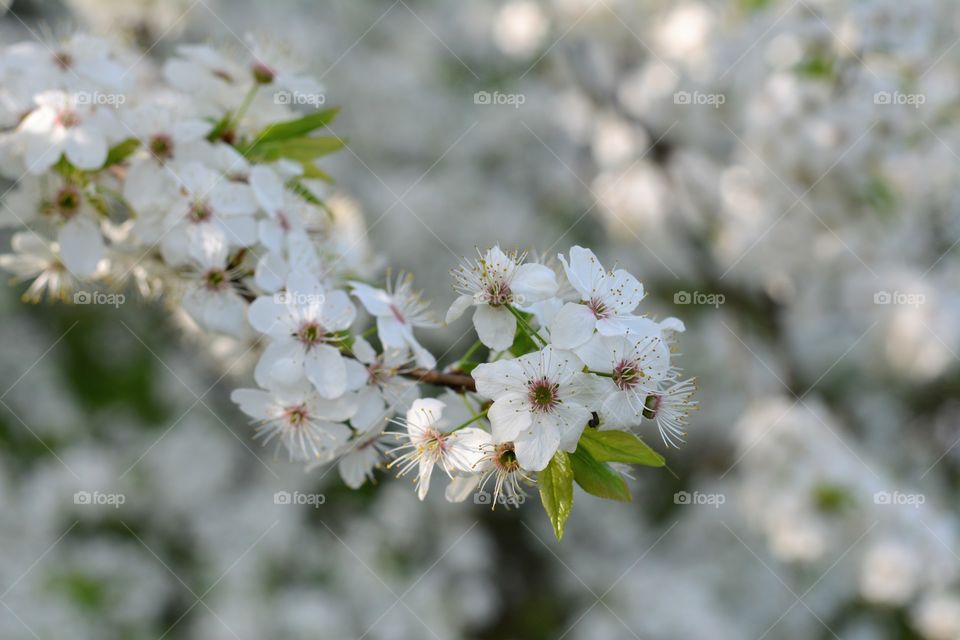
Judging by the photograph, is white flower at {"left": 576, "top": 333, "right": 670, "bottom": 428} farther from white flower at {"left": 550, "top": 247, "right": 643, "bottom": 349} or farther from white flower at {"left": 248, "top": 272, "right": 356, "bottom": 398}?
white flower at {"left": 248, "top": 272, "right": 356, "bottom": 398}

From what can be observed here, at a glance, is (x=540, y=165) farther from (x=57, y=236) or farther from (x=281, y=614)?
(x=57, y=236)

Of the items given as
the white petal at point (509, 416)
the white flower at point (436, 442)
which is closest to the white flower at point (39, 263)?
the white flower at point (436, 442)

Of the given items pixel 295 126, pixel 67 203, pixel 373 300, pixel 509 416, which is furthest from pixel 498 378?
pixel 67 203

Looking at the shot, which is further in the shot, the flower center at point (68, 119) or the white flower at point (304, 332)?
the flower center at point (68, 119)

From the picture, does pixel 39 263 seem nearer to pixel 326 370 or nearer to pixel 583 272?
pixel 326 370

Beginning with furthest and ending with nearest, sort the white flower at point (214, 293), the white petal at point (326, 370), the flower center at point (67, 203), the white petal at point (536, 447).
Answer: the flower center at point (67, 203) → the white flower at point (214, 293) → the white petal at point (326, 370) → the white petal at point (536, 447)

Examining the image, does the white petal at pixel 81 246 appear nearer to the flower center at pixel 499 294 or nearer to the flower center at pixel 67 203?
the flower center at pixel 67 203
